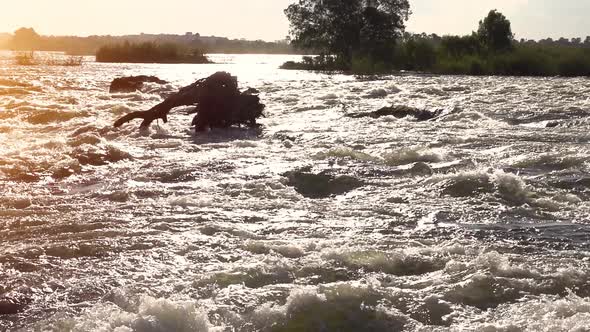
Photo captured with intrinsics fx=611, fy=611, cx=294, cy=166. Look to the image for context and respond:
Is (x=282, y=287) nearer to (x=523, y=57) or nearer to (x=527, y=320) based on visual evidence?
(x=527, y=320)

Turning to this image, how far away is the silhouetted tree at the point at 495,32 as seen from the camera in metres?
68.7

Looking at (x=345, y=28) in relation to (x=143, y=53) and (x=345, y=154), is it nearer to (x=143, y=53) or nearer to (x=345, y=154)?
(x=143, y=53)

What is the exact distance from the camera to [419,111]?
2344 centimetres

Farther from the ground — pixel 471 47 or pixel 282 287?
pixel 471 47

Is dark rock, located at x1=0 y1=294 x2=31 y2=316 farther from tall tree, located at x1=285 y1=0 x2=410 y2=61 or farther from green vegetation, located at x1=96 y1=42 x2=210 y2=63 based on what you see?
green vegetation, located at x1=96 y1=42 x2=210 y2=63

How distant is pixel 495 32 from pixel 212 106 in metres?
56.1

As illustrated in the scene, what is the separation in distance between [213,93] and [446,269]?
14.7 m

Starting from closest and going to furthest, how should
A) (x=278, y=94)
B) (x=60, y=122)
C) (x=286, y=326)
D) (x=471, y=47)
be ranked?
(x=286, y=326)
(x=60, y=122)
(x=278, y=94)
(x=471, y=47)

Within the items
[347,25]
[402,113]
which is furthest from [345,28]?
[402,113]

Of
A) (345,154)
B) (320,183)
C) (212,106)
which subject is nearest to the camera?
(320,183)

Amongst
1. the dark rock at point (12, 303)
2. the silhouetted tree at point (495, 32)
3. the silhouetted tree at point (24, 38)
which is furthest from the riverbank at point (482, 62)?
the silhouetted tree at point (24, 38)

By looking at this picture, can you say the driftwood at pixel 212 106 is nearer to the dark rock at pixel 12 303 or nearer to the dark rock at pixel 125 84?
the dark rock at pixel 12 303

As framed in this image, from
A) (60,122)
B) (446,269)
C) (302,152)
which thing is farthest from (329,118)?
(446,269)

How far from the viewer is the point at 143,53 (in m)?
89.7
